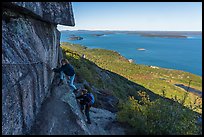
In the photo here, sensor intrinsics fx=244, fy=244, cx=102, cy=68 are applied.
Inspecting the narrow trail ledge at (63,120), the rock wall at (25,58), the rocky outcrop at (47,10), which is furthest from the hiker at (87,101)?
the rocky outcrop at (47,10)

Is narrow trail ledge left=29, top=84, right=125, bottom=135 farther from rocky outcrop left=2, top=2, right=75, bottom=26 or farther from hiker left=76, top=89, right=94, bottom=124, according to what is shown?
rocky outcrop left=2, top=2, right=75, bottom=26

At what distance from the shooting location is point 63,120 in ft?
42.2

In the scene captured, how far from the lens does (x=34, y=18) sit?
1380 cm

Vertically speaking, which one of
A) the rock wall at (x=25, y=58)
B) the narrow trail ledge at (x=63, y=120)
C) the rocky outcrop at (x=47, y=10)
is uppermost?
the rocky outcrop at (x=47, y=10)

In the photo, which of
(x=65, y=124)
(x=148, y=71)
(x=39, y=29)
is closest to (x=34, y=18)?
(x=39, y=29)

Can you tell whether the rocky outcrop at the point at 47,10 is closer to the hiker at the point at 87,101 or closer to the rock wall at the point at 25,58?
the rock wall at the point at 25,58

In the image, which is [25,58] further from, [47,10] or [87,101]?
[87,101]

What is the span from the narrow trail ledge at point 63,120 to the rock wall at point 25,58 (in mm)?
473

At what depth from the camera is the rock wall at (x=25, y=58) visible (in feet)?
33.6

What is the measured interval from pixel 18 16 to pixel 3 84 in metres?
4.14

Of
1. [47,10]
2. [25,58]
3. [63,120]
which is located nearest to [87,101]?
[63,120]

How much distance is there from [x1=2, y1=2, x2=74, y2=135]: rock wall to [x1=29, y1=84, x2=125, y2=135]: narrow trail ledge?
0.47m

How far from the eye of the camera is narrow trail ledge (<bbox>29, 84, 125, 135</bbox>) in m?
12.4

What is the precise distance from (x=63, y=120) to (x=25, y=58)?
3758 mm
